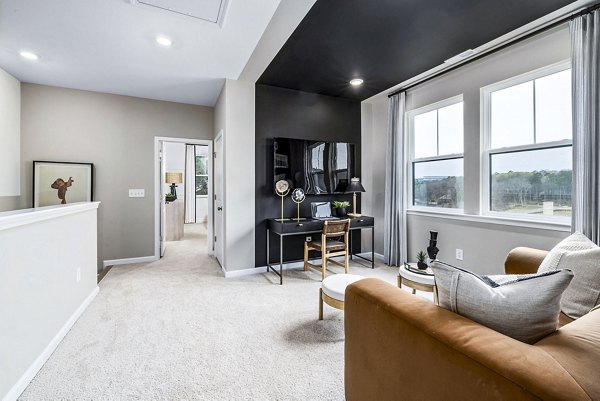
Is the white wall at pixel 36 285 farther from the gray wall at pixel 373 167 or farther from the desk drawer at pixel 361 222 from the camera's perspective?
the gray wall at pixel 373 167

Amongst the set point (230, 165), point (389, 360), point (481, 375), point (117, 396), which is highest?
point (230, 165)

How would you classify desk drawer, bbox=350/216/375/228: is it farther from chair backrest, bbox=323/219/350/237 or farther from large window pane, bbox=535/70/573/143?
large window pane, bbox=535/70/573/143

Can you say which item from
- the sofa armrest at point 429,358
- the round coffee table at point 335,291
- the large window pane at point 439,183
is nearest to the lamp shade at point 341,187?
the large window pane at point 439,183

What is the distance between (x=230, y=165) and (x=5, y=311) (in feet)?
8.20

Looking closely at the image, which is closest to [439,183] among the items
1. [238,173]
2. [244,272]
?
[238,173]

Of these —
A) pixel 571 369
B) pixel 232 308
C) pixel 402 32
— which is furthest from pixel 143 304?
pixel 402 32

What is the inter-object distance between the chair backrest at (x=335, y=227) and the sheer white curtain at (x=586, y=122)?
213cm

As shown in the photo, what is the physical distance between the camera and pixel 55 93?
384 cm

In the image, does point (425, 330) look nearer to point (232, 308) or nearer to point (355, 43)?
point (232, 308)

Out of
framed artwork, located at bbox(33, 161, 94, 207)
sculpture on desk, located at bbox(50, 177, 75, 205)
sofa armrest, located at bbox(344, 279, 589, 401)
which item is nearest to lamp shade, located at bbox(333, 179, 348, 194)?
sofa armrest, located at bbox(344, 279, 589, 401)

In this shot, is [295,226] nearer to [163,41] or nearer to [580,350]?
[163,41]

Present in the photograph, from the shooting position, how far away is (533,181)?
2.77m

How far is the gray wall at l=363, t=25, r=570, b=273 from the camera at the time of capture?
2.58 metres

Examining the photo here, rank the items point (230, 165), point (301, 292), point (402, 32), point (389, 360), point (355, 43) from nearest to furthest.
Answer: point (389, 360), point (402, 32), point (355, 43), point (301, 292), point (230, 165)
